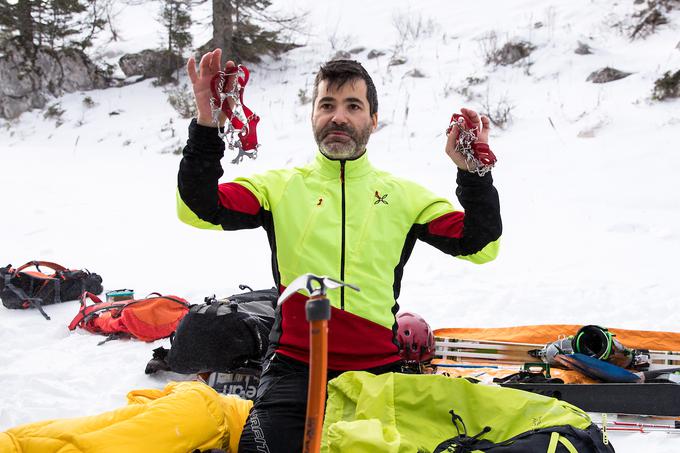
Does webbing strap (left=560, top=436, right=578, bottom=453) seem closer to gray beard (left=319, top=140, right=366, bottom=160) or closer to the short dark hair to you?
gray beard (left=319, top=140, right=366, bottom=160)

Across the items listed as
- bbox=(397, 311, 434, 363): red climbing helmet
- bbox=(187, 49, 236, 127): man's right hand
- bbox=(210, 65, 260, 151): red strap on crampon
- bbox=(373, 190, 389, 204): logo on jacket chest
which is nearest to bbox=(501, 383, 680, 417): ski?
bbox=(397, 311, 434, 363): red climbing helmet

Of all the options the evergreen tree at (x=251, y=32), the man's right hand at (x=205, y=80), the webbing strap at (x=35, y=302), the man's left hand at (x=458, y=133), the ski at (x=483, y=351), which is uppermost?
the evergreen tree at (x=251, y=32)

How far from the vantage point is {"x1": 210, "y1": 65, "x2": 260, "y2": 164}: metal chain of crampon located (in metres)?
2.09

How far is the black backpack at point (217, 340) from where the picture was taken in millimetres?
3102

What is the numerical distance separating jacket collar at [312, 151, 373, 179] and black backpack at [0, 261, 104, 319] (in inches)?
123

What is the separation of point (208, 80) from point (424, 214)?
3.70 ft

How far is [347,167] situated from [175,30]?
14767 millimetres

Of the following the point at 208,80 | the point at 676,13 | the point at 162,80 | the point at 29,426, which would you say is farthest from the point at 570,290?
the point at 162,80

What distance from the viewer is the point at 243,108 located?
2.15m

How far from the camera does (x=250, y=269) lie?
19.2 feet

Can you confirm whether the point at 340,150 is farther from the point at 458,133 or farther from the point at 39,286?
the point at 39,286

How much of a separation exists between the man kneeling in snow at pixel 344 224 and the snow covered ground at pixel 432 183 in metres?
1.26

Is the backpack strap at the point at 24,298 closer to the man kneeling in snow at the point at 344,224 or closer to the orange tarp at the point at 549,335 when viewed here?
the man kneeling in snow at the point at 344,224

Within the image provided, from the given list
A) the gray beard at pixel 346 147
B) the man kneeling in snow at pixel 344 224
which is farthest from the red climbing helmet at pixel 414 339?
the gray beard at pixel 346 147
